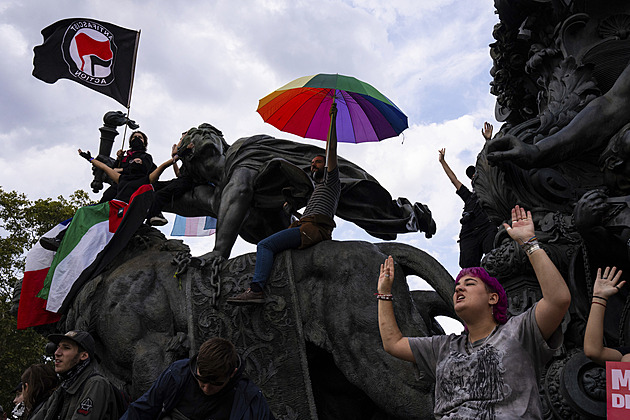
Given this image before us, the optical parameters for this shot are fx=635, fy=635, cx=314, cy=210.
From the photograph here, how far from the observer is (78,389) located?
376cm

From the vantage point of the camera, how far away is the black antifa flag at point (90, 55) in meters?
8.13

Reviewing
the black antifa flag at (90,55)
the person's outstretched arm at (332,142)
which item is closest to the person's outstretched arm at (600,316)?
the person's outstretched arm at (332,142)

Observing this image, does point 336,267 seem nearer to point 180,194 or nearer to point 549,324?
point 180,194

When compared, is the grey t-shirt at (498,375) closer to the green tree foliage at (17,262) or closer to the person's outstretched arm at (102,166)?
the person's outstretched arm at (102,166)

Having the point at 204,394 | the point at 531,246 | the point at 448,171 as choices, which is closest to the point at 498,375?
the point at 531,246

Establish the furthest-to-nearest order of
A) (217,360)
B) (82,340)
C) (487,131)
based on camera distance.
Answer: (487,131), (82,340), (217,360)

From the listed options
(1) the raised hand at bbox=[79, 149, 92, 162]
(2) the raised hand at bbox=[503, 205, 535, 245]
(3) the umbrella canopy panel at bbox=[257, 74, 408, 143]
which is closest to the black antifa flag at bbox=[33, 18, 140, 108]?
(1) the raised hand at bbox=[79, 149, 92, 162]

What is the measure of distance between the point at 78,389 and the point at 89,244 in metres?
2.44

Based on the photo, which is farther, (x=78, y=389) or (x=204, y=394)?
(x=78, y=389)

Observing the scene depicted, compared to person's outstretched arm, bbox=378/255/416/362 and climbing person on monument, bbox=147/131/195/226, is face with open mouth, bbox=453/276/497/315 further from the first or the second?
climbing person on monument, bbox=147/131/195/226

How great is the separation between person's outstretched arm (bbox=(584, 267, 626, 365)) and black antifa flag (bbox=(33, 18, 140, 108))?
22.0 feet

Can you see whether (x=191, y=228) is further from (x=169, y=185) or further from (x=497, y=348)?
(x=497, y=348)

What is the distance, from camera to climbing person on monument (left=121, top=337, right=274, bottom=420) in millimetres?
3174

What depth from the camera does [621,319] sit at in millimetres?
3598
